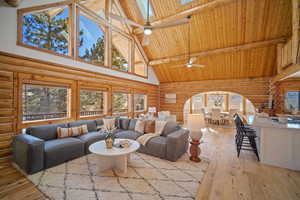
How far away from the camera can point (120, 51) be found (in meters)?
6.73

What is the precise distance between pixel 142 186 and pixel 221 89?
754 cm

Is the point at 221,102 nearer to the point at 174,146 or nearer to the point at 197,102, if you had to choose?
the point at 197,102

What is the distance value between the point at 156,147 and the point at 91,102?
3.49m

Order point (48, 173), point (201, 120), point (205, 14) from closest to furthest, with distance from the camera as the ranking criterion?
1. point (48, 173)
2. point (201, 120)
3. point (205, 14)

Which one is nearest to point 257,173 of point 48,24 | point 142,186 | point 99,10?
point 142,186

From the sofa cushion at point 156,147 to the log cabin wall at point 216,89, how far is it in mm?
6018

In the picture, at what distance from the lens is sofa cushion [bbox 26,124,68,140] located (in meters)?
3.21

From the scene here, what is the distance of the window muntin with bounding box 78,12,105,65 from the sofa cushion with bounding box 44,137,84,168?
3.24m

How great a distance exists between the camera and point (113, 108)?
20.5 feet

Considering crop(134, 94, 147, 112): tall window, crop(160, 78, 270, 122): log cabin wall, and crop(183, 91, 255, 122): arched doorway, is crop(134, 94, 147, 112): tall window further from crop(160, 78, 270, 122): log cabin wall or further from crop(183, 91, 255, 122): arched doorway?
crop(183, 91, 255, 122): arched doorway

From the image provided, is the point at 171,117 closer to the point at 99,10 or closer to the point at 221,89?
the point at 221,89

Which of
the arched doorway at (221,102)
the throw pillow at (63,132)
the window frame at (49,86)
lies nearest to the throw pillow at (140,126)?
the throw pillow at (63,132)

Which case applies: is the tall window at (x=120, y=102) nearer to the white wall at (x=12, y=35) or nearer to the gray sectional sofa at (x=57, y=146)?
the gray sectional sofa at (x=57, y=146)

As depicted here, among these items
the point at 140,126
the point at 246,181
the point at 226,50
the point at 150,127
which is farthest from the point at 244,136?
the point at 226,50
